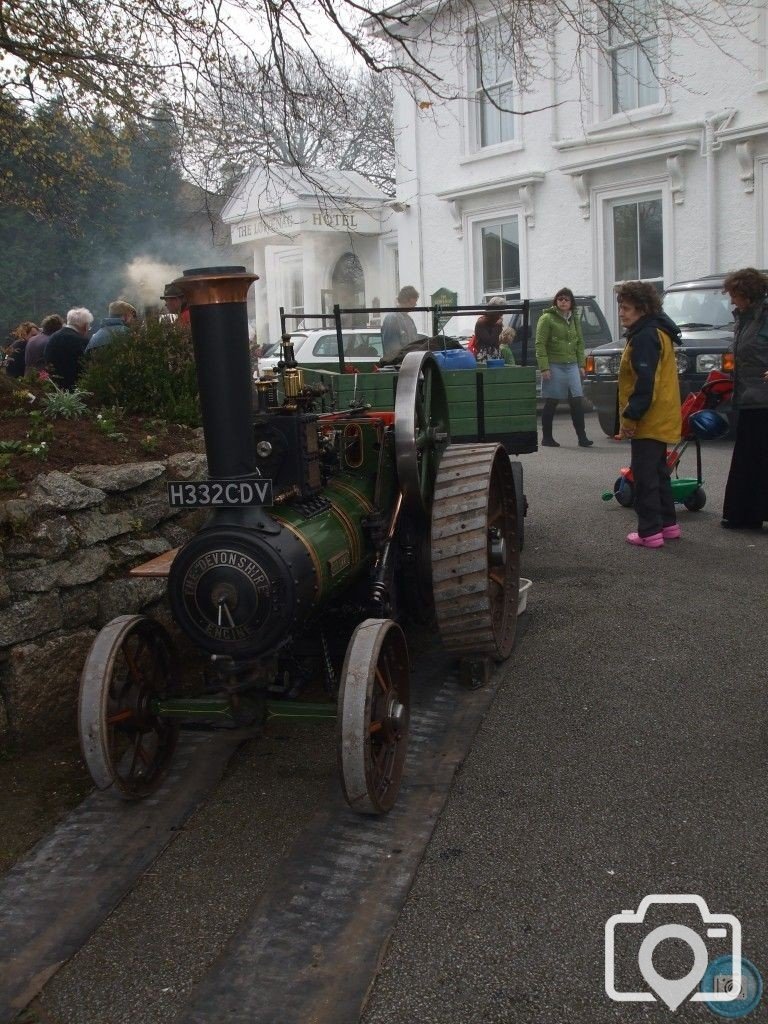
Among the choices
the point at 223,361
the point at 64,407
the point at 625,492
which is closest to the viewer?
the point at 223,361

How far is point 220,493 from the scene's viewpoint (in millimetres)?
3596

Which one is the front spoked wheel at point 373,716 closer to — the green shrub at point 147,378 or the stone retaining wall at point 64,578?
the stone retaining wall at point 64,578

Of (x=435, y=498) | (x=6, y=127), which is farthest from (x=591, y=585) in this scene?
(x=6, y=127)

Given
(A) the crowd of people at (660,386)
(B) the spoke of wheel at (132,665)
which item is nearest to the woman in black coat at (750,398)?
(A) the crowd of people at (660,386)

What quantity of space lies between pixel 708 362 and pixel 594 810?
8753 mm

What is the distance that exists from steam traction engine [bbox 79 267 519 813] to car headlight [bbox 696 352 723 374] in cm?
745

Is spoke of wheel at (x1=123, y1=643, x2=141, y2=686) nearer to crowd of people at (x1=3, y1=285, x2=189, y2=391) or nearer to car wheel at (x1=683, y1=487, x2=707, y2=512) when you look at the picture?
crowd of people at (x1=3, y1=285, x2=189, y2=391)

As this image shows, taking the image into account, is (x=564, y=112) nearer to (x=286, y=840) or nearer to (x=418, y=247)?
(x=418, y=247)

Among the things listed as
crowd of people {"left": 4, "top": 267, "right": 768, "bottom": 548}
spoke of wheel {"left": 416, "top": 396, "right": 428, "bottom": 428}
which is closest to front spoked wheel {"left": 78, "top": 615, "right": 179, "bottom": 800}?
spoke of wheel {"left": 416, "top": 396, "right": 428, "bottom": 428}

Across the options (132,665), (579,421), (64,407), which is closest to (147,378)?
(64,407)

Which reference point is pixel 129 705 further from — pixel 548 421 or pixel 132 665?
pixel 548 421

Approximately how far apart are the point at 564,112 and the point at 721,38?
3.19 meters

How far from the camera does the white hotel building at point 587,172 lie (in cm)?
1491

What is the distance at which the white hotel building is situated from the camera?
14914 mm
